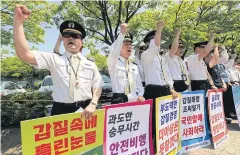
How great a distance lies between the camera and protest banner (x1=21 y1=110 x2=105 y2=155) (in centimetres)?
193

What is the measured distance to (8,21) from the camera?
A: 751 centimetres

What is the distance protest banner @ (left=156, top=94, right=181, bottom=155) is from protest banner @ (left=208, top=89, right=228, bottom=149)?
0.94 meters

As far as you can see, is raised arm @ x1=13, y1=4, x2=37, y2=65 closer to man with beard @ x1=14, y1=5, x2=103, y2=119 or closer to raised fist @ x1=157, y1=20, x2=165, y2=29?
man with beard @ x1=14, y1=5, x2=103, y2=119

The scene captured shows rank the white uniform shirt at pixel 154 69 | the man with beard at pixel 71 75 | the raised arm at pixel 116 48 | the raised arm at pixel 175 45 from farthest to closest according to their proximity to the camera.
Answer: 1. the raised arm at pixel 175 45
2. the white uniform shirt at pixel 154 69
3. the raised arm at pixel 116 48
4. the man with beard at pixel 71 75

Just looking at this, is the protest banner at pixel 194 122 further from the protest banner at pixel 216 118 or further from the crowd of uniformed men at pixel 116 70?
the crowd of uniformed men at pixel 116 70

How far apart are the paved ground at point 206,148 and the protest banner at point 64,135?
2.36m

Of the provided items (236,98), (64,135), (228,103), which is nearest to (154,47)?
(64,135)

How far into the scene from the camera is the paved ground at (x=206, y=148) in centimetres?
432

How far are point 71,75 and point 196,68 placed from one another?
3.00 m

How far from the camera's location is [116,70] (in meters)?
3.36

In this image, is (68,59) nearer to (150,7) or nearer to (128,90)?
(128,90)

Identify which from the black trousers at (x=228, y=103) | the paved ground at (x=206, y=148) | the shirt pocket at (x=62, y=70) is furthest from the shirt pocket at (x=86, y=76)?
the black trousers at (x=228, y=103)

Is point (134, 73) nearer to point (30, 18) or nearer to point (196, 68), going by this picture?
point (196, 68)

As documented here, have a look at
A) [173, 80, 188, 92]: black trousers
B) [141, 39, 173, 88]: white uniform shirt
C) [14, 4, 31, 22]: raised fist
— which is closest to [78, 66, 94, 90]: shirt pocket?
[14, 4, 31, 22]: raised fist
